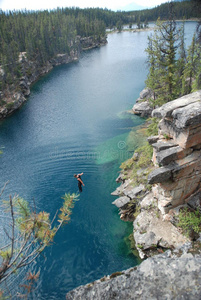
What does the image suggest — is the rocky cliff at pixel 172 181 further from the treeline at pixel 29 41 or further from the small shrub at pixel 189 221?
the treeline at pixel 29 41

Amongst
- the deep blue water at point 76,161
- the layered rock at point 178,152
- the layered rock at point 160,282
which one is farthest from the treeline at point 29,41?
the layered rock at point 160,282

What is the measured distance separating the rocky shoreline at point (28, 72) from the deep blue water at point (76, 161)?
2520 millimetres

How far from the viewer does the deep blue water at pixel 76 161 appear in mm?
20016

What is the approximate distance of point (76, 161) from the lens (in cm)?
3325

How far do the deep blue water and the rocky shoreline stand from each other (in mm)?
2520

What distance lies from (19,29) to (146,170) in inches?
3803

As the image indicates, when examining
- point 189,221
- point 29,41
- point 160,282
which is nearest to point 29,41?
point 29,41

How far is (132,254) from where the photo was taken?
20.1m

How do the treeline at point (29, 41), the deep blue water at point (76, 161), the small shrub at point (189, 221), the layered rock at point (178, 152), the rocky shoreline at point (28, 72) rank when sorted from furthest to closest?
1. the treeline at point (29, 41)
2. the rocky shoreline at point (28, 72)
3. the deep blue water at point (76, 161)
4. the small shrub at point (189, 221)
5. the layered rock at point (178, 152)

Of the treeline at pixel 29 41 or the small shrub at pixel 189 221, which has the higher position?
the treeline at pixel 29 41

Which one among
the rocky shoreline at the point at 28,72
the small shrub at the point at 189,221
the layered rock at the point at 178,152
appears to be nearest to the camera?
the layered rock at the point at 178,152

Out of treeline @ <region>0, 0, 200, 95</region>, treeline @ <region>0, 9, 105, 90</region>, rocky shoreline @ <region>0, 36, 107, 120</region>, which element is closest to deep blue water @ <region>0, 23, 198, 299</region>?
rocky shoreline @ <region>0, 36, 107, 120</region>

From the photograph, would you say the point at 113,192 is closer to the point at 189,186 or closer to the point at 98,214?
the point at 98,214

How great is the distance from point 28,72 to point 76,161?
191 feet
